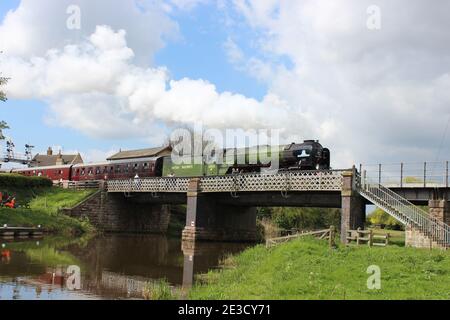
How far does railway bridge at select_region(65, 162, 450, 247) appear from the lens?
27781mm

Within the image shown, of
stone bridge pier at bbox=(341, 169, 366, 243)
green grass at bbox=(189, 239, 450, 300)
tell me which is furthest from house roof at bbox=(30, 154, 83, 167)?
green grass at bbox=(189, 239, 450, 300)

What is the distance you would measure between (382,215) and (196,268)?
53931mm

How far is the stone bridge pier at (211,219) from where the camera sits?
129 ft

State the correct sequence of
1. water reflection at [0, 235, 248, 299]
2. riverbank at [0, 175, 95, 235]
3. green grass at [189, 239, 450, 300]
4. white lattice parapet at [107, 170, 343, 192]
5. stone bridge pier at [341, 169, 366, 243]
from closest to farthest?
green grass at [189, 239, 450, 300] → water reflection at [0, 235, 248, 299] → stone bridge pier at [341, 169, 366, 243] → white lattice parapet at [107, 170, 343, 192] → riverbank at [0, 175, 95, 235]

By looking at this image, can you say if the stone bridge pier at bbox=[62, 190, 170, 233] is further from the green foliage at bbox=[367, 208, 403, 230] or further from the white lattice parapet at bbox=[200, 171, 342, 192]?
the green foliage at bbox=[367, 208, 403, 230]

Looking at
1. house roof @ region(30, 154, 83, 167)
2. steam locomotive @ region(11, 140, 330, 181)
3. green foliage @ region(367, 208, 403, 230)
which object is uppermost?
house roof @ region(30, 154, 83, 167)

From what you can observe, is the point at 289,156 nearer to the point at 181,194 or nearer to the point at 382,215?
the point at 181,194

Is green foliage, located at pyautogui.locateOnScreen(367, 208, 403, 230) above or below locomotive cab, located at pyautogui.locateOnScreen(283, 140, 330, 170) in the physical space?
below

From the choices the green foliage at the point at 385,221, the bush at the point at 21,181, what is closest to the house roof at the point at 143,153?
the bush at the point at 21,181

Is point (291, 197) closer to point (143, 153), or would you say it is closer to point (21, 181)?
point (21, 181)

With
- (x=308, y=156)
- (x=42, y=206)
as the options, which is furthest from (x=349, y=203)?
(x=42, y=206)

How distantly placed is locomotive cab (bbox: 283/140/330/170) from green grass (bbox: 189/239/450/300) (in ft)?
46.4

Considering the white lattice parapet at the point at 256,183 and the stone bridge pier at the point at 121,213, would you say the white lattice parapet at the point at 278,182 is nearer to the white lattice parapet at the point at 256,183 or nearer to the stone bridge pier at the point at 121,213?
the white lattice parapet at the point at 256,183
